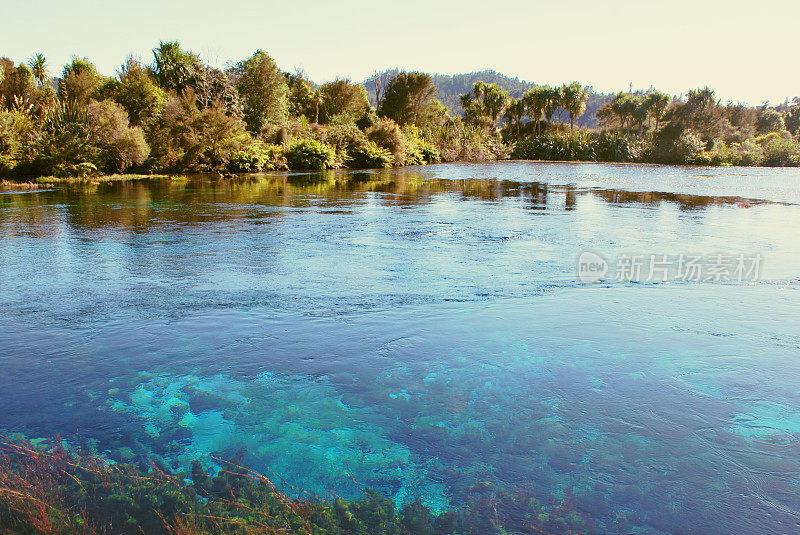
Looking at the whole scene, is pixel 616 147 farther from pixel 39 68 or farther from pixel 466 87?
pixel 466 87

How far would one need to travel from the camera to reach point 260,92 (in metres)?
39.1

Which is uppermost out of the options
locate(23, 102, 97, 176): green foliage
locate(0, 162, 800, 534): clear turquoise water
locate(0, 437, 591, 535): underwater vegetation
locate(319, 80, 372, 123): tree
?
locate(319, 80, 372, 123): tree

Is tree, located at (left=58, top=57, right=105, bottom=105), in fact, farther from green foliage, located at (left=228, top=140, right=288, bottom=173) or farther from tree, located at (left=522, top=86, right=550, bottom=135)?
tree, located at (left=522, top=86, right=550, bottom=135)

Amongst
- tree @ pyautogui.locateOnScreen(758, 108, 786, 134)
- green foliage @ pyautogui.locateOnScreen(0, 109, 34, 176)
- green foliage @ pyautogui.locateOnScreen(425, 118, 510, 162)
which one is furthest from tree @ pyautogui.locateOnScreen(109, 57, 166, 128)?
tree @ pyautogui.locateOnScreen(758, 108, 786, 134)

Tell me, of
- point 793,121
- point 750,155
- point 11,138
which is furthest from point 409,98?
point 793,121

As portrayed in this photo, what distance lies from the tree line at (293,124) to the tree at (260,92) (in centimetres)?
8

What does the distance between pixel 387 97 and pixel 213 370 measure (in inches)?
2151

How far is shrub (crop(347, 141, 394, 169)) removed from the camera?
39.0 metres

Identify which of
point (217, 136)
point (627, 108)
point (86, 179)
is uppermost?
point (627, 108)

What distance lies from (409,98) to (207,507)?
55202 millimetres

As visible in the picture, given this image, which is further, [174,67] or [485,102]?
[485,102]

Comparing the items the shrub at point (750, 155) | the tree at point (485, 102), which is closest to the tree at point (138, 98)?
the tree at point (485, 102)

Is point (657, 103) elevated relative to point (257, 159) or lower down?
elevated

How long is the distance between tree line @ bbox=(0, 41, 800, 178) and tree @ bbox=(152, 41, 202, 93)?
103mm
